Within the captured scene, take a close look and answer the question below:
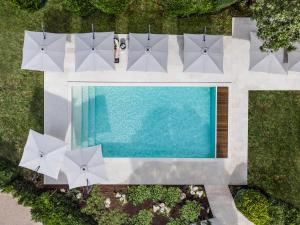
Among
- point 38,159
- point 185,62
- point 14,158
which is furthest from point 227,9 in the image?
point 14,158

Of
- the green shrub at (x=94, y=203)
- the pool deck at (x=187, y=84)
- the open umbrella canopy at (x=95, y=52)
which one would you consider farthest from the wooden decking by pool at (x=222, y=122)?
the green shrub at (x=94, y=203)

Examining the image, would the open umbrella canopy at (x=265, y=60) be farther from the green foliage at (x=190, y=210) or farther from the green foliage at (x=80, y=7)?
the green foliage at (x=80, y=7)

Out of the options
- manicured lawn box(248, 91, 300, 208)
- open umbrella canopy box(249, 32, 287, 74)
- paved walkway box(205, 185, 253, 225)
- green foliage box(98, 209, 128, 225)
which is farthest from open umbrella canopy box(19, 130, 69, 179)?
open umbrella canopy box(249, 32, 287, 74)

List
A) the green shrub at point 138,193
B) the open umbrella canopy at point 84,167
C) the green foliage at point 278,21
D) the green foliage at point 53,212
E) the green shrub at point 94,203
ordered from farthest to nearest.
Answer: the green shrub at point 94,203 < the green shrub at point 138,193 < the green foliage at point 53,212 < the open umbrella canopy at point 84,167 < the green foliage at point 278,21

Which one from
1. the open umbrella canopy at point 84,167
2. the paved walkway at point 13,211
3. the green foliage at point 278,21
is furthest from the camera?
the paved walkway at point 13,211

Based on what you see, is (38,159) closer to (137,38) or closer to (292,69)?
(137,38)

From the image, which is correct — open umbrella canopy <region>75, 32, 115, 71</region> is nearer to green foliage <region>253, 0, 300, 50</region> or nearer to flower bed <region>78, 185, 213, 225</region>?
flower bed <region>78, 185, 213, 225</region>

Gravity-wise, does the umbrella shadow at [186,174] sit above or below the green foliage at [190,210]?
above
